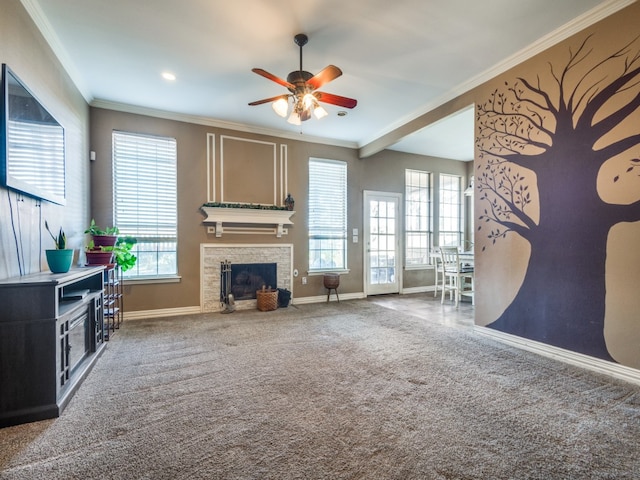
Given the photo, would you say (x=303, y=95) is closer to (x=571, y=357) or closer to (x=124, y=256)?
(x=124, y=256)

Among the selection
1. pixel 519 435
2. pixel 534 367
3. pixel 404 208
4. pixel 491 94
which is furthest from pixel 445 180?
pixel 519 435

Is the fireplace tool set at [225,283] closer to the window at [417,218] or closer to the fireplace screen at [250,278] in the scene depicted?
the fireplace screen at [250,278]

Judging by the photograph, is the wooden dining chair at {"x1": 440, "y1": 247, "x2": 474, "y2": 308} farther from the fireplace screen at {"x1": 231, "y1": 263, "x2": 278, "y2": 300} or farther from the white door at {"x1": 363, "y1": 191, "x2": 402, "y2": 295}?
the fireplace screen at {"x1": 231, "y1": 263, "x2": 278, "y2": 300}

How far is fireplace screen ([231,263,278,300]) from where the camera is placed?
193 inches

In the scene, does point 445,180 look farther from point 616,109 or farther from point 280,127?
point 616,109

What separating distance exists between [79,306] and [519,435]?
318cm

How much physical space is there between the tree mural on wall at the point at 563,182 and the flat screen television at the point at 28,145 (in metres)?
4.27

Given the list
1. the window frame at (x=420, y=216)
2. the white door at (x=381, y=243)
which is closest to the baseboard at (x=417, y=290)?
the white door at (x=381, y=243)

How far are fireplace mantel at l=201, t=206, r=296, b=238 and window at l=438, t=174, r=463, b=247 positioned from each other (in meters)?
3.71

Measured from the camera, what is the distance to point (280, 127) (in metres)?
5.05

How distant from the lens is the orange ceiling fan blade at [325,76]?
240 centimetres

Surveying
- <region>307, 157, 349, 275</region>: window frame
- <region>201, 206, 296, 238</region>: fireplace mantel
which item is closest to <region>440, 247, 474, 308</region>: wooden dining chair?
<region>307, 157, 349, 275</region>: window frame

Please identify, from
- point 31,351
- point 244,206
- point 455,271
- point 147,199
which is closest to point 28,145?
point 31,351

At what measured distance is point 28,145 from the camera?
2.30 meters
